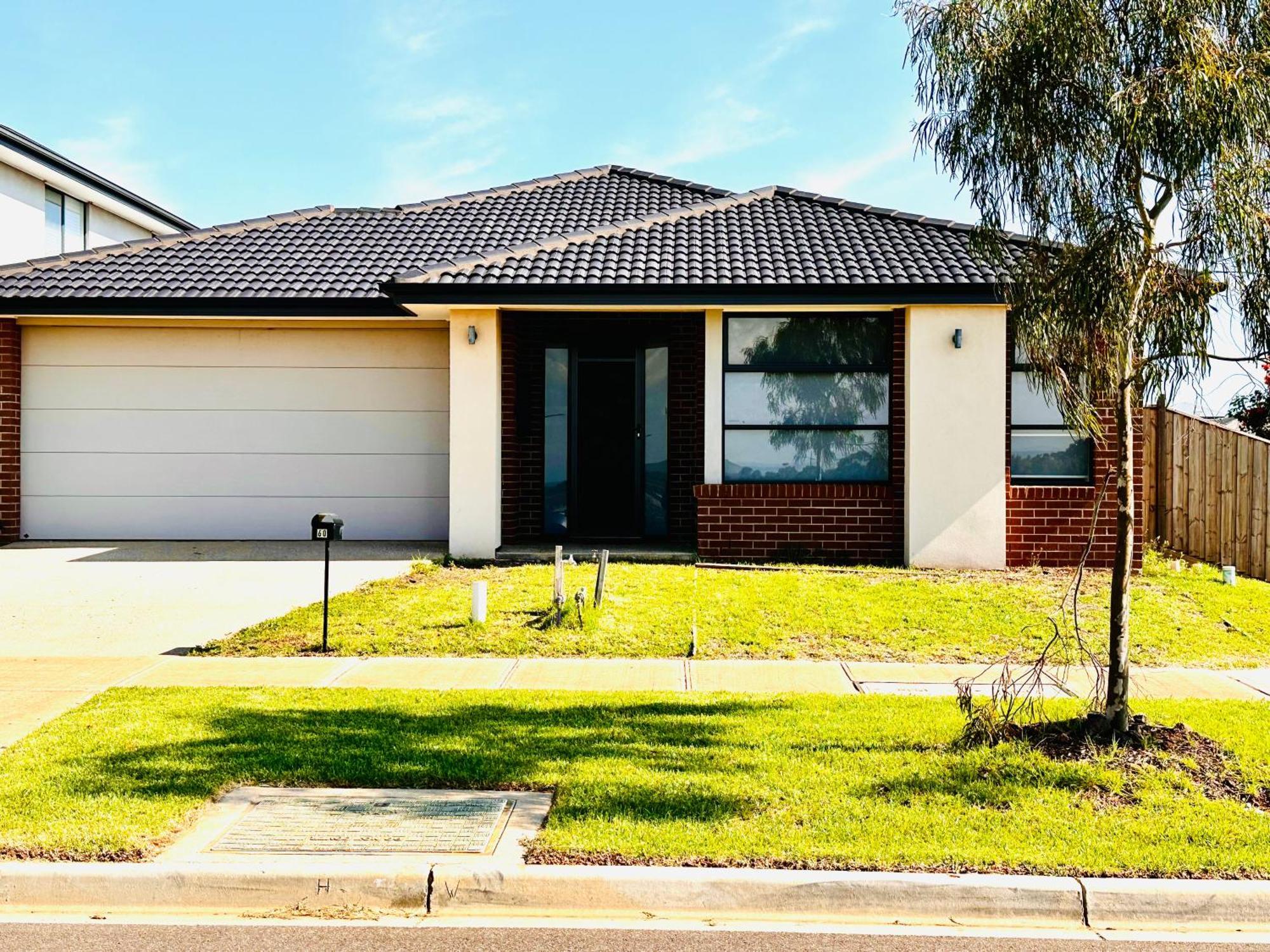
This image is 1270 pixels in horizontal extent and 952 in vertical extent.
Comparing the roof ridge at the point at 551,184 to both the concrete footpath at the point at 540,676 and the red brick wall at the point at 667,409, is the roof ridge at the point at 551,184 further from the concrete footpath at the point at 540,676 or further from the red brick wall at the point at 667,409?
the concrete footpath at the point at 540,676

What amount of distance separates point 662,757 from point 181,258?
13.0 meters

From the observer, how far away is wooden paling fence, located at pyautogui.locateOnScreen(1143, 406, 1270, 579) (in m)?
13.5

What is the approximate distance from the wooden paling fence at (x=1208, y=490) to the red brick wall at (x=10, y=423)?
14.8 metres

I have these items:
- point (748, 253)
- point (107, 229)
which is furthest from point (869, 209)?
point (107, 229)

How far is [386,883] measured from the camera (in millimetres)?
4762

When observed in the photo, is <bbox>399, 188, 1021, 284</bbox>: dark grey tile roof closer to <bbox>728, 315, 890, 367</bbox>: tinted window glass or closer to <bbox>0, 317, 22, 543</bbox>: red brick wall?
<bbox>728, 315, 890, 367</bbox>: tinted window glass

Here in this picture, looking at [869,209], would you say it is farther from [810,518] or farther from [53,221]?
[53,221]

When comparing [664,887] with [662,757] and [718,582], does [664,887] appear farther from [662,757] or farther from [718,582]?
[718,582]

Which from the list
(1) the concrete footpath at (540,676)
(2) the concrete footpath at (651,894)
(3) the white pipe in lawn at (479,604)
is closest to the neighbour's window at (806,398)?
(3) the white pipe in lawn at (479,604)

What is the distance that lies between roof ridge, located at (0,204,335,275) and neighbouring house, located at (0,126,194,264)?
313cm

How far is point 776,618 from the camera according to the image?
10.5 meters

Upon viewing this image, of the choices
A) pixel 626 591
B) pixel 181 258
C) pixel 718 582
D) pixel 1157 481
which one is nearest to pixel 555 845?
pixel 626 591

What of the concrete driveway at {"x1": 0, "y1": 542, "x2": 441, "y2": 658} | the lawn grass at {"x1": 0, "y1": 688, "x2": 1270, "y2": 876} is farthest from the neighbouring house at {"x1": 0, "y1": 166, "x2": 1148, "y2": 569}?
the lawn grass at {"x1": 0, "y1": 688, "x2": 1270, "y2": 876}

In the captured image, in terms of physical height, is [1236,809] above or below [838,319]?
below
